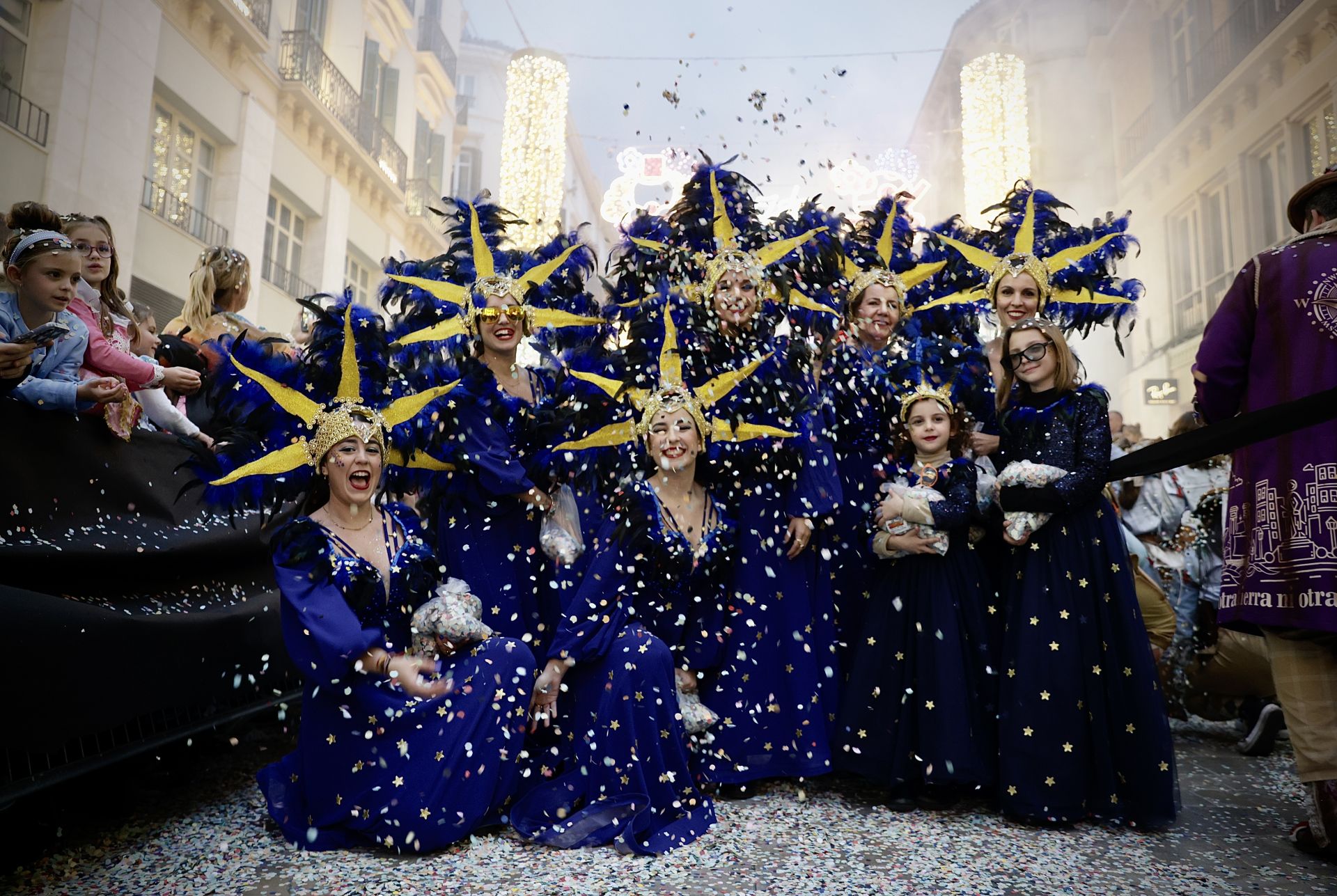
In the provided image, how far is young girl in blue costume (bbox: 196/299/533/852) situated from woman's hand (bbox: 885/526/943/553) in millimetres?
A: 1518

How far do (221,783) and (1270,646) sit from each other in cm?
401

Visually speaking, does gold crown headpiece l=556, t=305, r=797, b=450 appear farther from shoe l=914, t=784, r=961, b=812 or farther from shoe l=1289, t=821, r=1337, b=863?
shoe l=1289, t=821, r=1337, b=863

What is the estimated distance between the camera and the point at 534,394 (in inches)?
169

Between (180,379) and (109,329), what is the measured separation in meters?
0.39

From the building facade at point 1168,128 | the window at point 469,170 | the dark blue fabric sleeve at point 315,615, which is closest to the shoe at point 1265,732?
the dark blue fabric sleeve at point 315,615

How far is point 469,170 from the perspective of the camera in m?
18.1

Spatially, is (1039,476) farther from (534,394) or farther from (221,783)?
(221,783)

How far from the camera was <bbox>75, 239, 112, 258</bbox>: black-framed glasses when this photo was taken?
3.96 meters

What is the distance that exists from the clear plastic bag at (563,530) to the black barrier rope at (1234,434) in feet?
6.99

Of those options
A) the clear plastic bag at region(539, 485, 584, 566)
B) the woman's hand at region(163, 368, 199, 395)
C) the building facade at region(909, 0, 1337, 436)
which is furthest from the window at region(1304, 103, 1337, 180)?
the woman's hand at region(163, 368, 199, 395)

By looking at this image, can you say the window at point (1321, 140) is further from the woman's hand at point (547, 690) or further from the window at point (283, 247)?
the window at point (283, 247)

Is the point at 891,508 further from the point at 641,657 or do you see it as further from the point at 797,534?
the point at 641,657

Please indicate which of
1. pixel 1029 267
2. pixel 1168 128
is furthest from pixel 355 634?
pixel 1168 128

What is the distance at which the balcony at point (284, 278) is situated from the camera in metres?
10.7
